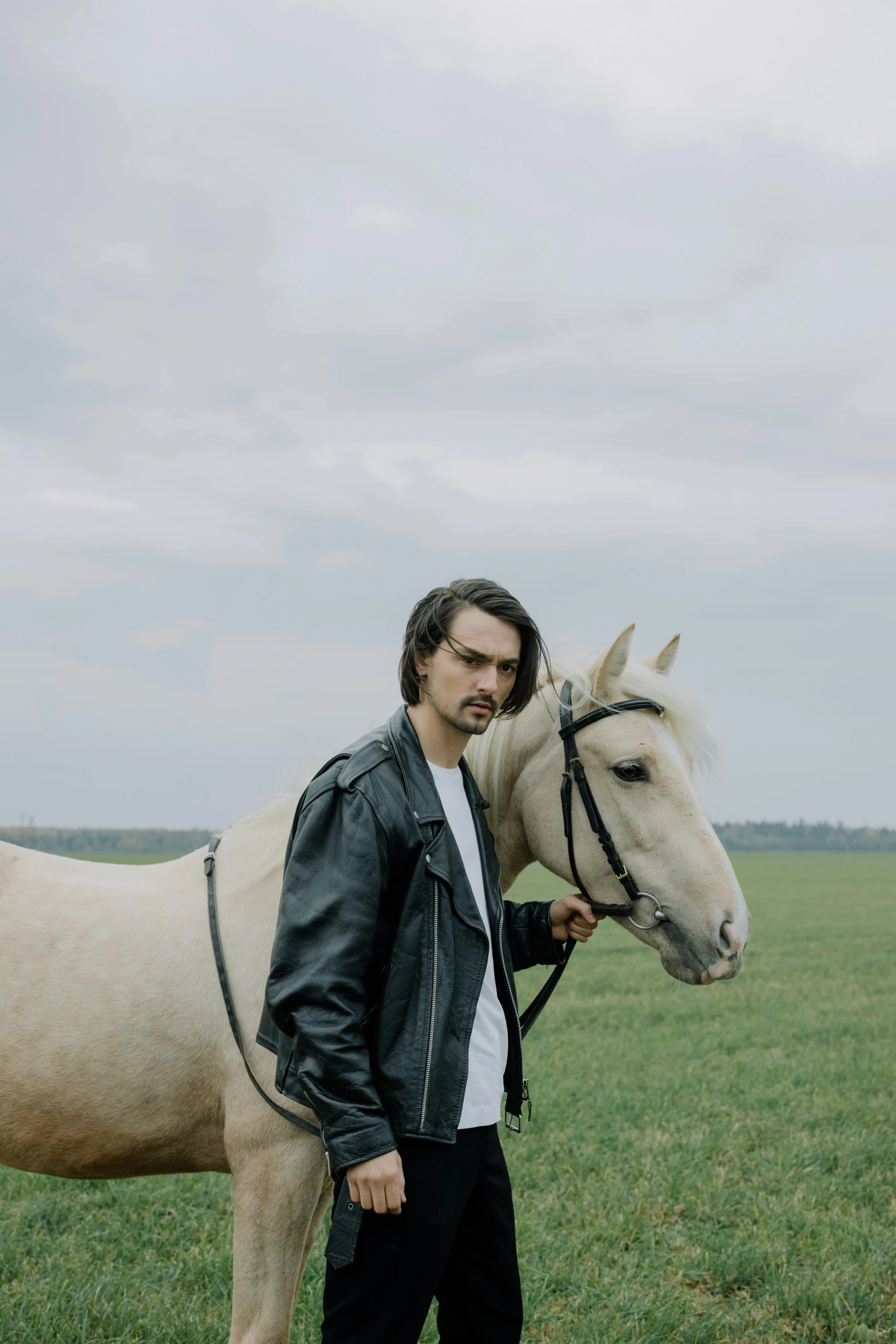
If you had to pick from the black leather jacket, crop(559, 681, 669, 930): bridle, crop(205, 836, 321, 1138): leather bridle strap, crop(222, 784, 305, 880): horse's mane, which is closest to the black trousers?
the black leather jacket

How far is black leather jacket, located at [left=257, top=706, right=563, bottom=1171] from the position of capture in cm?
204

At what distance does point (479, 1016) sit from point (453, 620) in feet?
3.26

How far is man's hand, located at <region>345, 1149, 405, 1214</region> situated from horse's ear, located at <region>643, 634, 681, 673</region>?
177cm

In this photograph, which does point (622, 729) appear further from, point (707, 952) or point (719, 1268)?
point (719, 1268)

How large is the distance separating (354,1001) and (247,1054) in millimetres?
712

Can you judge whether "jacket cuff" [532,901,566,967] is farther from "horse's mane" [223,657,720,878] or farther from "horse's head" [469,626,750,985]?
"horse's mane" [223,657,720,878]

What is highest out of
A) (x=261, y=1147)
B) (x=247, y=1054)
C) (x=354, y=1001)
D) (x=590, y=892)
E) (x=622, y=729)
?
(x=622, y=729)

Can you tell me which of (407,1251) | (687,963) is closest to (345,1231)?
(407,1251)

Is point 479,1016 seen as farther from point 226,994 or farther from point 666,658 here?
point 666,658

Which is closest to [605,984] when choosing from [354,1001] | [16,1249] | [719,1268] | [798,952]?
[798,952]

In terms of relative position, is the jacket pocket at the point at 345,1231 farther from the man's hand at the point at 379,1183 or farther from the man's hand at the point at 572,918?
the man's hand at the point at 572,918

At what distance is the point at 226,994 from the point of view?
8.89 feet

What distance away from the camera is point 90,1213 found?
16.5ft

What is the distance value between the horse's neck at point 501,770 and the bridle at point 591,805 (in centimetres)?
19
